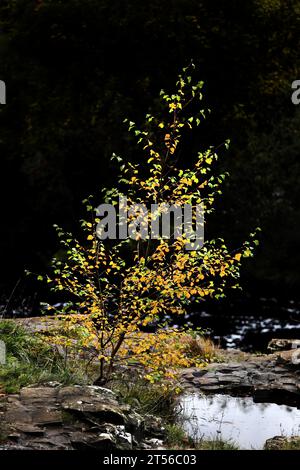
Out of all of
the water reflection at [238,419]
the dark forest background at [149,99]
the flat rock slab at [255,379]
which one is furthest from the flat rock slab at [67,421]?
the dark forest background at [149,99]

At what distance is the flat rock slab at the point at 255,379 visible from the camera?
11156 millimetres

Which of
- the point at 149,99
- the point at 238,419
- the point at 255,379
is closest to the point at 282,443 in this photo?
the point at 238,419

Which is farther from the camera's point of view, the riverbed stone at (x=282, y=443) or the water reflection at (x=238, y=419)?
the water reflection at (x=238, y=419)

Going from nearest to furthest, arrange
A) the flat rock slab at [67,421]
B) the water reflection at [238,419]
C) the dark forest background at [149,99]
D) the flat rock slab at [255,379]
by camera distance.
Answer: the flat rock slab at [67,421], the water reflection at [238,419], the flat rock slab at [255,379], the dark forest background at [149,99]

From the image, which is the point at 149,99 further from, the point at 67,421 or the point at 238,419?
the point at 67,421

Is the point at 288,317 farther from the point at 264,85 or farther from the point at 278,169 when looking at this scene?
the point at 264,85

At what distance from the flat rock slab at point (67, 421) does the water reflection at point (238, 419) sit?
142 centimetres

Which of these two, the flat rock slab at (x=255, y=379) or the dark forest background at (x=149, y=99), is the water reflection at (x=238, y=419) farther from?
the dark forest background at (x=149, y=99)

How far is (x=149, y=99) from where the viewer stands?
2317cm

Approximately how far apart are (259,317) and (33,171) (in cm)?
939

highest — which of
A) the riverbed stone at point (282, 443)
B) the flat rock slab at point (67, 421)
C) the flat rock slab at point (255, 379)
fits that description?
the flat rock slab at point (67, 421)

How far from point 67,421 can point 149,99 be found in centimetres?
1657
